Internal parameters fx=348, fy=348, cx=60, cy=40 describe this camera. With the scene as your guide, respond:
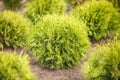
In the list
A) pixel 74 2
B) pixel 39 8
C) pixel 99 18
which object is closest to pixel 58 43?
pixel 99 18

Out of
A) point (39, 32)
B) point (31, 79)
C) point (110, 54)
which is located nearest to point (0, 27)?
point (39, 32)

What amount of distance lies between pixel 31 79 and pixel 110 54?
1.20m

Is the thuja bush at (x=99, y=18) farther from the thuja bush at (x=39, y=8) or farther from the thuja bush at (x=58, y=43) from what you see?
the thuja bush at (x=58, y=43)

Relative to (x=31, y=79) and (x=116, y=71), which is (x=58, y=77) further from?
(x=116, y=71)

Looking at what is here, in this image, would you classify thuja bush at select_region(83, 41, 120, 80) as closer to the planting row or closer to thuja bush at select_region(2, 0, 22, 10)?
the planting row

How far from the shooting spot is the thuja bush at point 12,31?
6562mm

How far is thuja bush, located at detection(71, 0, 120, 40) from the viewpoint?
7.09 metres

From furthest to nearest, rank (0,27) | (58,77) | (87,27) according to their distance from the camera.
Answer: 1. (87,27)
2. (0,27)
3. (58,77)

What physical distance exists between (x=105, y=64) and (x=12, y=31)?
2366 mm

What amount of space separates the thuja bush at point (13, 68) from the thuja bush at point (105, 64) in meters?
0.94

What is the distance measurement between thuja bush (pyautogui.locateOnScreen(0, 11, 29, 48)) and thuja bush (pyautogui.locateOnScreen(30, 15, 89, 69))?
0.63 meters

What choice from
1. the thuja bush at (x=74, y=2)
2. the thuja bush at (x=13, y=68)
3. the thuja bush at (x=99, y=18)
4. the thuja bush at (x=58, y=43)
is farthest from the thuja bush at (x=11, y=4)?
the thuja bush at (x=13, y=68)

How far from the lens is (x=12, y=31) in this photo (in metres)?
6.63

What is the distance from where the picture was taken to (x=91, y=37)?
7219mm
